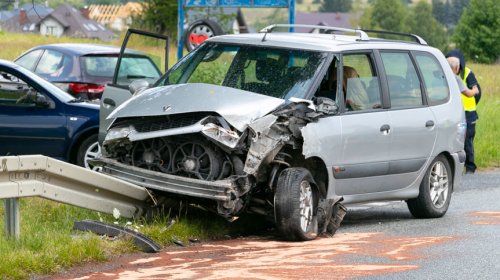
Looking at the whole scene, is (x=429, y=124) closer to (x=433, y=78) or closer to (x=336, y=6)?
(x=433, y=78)

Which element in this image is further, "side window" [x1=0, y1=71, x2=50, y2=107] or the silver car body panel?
"side window" [x1=0, y1=71, x2=50, y2=107]

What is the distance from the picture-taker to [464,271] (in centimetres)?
900

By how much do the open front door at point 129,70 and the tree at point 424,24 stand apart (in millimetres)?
108724

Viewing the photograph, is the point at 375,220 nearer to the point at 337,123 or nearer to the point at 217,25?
the point at 337,123

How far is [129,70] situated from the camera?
61.3 ft

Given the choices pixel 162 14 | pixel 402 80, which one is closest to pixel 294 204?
pixel 402 80

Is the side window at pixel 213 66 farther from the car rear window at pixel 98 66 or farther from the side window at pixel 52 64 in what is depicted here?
the side window at pixel 52 64

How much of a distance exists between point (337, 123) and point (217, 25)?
849cm

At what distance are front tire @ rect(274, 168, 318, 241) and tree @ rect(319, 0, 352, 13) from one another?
16448 centimetres

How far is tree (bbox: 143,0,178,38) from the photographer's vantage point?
58906mm

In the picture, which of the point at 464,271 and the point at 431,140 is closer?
the point at 464,271

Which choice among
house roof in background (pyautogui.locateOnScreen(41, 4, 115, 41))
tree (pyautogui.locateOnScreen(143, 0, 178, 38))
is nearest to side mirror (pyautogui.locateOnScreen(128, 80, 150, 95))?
tree (pyautogui.locateOnScreen(143, 0, 178, 38))

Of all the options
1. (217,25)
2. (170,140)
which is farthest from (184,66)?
(217,25)

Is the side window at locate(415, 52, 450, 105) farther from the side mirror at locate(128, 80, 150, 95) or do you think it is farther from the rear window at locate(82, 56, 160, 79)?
the rear window at locate(82, 56, 160, 79)
